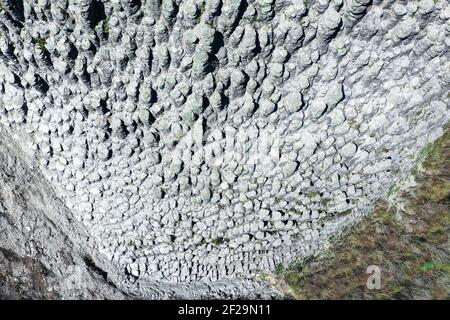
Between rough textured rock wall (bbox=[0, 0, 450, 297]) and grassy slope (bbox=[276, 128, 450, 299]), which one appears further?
grassy slope (bbox=[276, 128, 450, 299])

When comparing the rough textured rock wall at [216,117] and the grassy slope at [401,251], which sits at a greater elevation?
the rough textured rock wall at [216,117]

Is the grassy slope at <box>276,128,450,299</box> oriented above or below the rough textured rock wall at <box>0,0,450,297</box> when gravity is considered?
below

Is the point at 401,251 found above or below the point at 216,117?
below

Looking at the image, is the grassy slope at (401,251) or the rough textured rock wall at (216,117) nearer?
the rough textured rock wall at (216,117)
